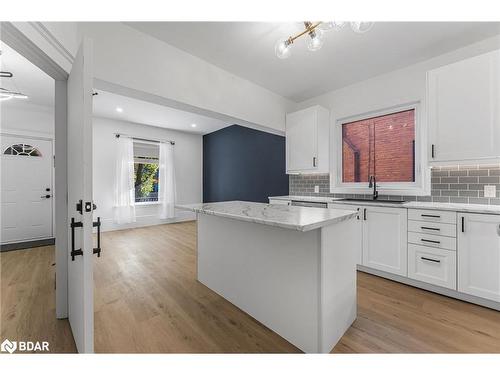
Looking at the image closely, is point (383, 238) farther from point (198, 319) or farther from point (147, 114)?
point (147, 114)

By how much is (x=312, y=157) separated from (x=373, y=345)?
254 cm

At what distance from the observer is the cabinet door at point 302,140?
3.48 metres

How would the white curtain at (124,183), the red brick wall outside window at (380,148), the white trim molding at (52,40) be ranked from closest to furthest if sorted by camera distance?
the white trim molding at (52,40)
the red brick wall outside window at (380,148)
the white curtain at (124,183)

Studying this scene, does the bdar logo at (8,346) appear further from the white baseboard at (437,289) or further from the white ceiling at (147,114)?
the white ceiling at (147,114)

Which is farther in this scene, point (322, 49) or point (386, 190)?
point (386, 190)

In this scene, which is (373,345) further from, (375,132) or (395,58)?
(395,58)

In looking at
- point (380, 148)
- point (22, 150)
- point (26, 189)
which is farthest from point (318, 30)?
point (26, 189)

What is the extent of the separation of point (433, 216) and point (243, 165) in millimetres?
3846

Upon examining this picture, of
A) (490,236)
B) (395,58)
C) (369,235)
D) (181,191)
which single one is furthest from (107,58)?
(181,191)

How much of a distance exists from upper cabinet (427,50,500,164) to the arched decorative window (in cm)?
637

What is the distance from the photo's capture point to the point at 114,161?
17.4ft

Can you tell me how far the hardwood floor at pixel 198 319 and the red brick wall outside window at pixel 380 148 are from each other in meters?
1.46

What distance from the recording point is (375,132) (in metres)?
3.22

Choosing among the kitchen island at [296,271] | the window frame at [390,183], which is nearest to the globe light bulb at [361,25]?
the kitchen island at [296,271]
